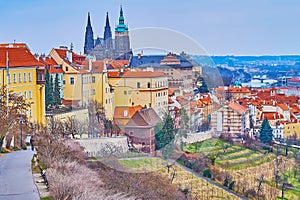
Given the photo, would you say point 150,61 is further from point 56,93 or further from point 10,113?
point 56,93

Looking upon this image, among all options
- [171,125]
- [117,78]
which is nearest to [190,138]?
[171,125]

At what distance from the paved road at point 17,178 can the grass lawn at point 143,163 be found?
0.96 meters

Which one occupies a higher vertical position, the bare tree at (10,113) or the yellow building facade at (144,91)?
the yellow building facade at (144,91)

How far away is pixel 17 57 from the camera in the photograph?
286 inches

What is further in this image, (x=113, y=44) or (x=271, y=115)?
(x=271, y=115)

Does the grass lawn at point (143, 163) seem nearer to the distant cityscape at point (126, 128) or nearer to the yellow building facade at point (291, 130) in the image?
the distant cityscape at point (126, 128)

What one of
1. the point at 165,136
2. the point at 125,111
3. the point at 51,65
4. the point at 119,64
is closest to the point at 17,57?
the point at 51,65

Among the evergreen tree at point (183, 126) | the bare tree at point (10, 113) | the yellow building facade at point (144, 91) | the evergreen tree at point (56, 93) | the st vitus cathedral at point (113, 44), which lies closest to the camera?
the yellow building facade at point (144, 91)

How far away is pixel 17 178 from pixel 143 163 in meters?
1.47

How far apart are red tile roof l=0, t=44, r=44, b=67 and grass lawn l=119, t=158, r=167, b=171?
2.29 meters

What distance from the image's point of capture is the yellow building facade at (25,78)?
699cm

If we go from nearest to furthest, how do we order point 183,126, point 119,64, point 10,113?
point 183,126
point 119,64
point 10,113

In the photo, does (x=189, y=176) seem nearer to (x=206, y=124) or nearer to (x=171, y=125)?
(x=206, y=124)

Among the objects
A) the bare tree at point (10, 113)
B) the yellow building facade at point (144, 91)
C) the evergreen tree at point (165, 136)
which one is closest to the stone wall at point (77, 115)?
the bare tree at point (10, 113)
